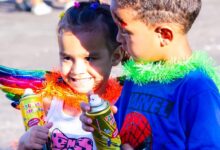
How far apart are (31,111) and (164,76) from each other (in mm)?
905

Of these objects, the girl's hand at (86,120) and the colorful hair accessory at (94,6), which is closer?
the girl's hand at (86,120)

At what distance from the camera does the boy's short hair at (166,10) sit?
2379 millimetres

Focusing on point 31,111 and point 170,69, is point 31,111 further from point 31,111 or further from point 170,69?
point 170,69

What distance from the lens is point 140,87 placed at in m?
2.52

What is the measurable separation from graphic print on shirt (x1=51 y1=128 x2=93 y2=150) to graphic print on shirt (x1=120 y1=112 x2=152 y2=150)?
25.6 inches

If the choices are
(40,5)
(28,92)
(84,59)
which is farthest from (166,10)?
(40,5)

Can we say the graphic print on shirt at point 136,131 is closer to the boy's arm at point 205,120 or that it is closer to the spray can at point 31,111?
the boy's arm at point 205,120

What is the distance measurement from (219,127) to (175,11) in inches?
17.4

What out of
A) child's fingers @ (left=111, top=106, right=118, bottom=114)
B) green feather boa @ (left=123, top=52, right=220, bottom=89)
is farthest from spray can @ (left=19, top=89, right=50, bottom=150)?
green feather boa @ (left=123, top=52, right=220, bottom=89)

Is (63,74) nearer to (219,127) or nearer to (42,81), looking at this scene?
(42,81)

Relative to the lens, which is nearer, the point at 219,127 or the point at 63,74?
the point at 219,127

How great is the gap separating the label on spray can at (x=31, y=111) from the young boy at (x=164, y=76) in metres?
0.70

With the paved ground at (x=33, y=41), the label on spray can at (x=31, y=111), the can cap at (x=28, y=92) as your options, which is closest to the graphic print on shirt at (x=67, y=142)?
the label on spray can at (x=31, y=111)

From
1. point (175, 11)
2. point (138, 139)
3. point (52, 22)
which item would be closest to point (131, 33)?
point (175, 11)
